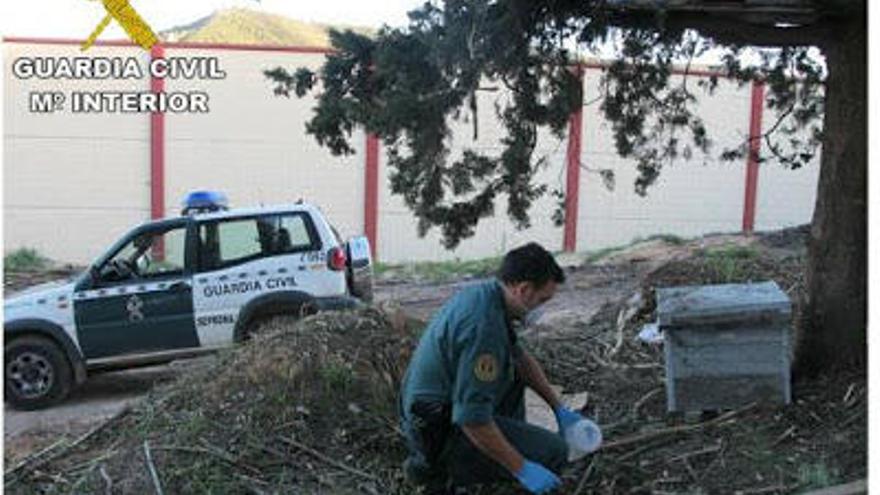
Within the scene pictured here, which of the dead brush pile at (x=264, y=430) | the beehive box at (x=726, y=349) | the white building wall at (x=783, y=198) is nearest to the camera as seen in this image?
the dead brush pile at (x=264, y=430)

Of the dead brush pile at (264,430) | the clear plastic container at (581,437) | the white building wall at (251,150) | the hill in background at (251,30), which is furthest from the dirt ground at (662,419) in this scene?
the hill in background at (251,30)

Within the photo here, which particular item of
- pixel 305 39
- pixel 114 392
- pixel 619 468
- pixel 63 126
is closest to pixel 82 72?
pixel 63 126

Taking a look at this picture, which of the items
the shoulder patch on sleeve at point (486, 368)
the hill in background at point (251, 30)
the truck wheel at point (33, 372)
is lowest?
the truck wheel at point (33, 372)

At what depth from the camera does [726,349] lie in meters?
5.61

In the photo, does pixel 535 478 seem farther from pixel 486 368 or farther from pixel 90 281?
pixel 90 281

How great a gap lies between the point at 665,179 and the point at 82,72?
10.7m

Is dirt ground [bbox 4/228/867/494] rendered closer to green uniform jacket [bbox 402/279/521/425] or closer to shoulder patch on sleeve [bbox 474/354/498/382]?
green uniform jacket [bbox 402/279/521/425]

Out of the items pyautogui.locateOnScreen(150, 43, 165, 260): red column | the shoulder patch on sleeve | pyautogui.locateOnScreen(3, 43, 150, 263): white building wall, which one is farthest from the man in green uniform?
pyautogui.locateOnScreen(3, 43, 150, 263): white building wall

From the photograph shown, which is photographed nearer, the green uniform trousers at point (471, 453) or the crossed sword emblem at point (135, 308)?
the green uniform trousers at point (471, 453)

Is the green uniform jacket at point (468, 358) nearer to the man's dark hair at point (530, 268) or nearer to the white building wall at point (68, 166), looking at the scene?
the man's dark hair at point (530, 268)

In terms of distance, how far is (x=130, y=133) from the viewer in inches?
748

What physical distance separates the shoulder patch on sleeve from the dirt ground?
4.07ft

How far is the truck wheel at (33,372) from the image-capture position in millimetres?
9578

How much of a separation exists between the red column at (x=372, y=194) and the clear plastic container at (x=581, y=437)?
14.6 m
